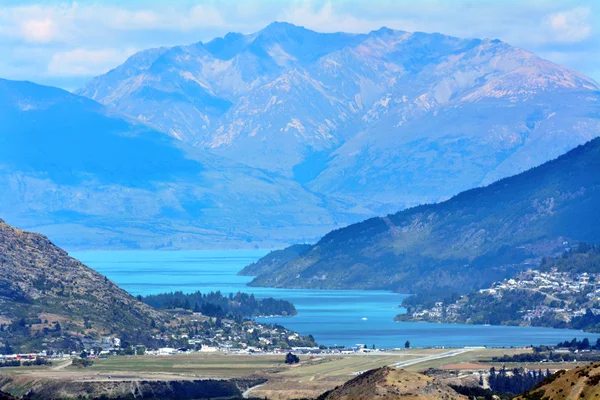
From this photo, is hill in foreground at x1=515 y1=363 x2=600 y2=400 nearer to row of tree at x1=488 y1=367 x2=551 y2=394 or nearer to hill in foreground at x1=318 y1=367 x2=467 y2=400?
hill in foreground at x1=318 y1=367 x2=467 y2=400

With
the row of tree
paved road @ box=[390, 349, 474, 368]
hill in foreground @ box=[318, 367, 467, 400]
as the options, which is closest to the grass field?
paved road @ box=[390, 349, 474, 368]

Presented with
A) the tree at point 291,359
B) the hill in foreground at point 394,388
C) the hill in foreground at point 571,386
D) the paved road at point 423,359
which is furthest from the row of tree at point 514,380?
the hill in foreground at point 571,386

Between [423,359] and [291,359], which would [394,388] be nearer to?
[423,359]

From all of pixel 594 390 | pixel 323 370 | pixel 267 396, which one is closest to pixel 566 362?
pixel 323 370

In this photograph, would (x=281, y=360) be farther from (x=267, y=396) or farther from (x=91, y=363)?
(x=267, y=396)

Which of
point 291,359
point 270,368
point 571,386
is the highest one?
point 291,359

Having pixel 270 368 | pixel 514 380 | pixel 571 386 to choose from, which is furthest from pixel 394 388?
pixel 270 368
